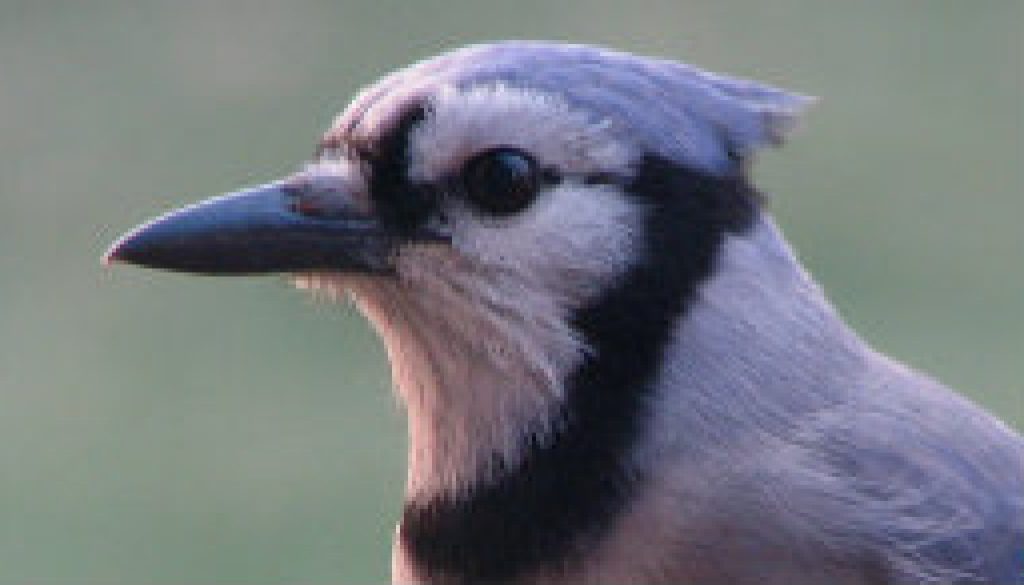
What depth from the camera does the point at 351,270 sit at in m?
2.87

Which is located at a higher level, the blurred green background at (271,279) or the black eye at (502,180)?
the black eye at (502,180)

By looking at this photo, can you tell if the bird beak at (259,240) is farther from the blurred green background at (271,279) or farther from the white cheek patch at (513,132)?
the blurred green background at (271,279)

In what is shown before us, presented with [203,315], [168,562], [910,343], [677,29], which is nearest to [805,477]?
[168,562]

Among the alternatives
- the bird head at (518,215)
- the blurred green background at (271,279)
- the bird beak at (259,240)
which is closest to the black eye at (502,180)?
the bird head at (518,215)

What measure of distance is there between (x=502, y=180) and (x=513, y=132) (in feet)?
0.17

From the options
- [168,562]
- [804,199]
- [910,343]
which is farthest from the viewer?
[804,199]

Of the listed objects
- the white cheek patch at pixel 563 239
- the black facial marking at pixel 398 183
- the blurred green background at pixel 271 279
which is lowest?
the blurred green background at pixel 271 279

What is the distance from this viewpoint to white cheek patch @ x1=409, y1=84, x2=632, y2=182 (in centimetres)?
280

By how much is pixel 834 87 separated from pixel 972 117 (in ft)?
1.41

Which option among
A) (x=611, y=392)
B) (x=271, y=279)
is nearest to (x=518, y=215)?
(x=611, y=392)

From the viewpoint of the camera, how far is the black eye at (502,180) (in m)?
2.83

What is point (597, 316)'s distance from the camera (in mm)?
2846

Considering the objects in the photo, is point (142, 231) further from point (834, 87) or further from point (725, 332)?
point (834, 87)

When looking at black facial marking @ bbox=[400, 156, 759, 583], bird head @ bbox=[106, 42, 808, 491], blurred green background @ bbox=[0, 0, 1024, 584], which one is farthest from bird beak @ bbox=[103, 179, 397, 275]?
blurred green background @ bbox=[0, 0, 1024, 584]
